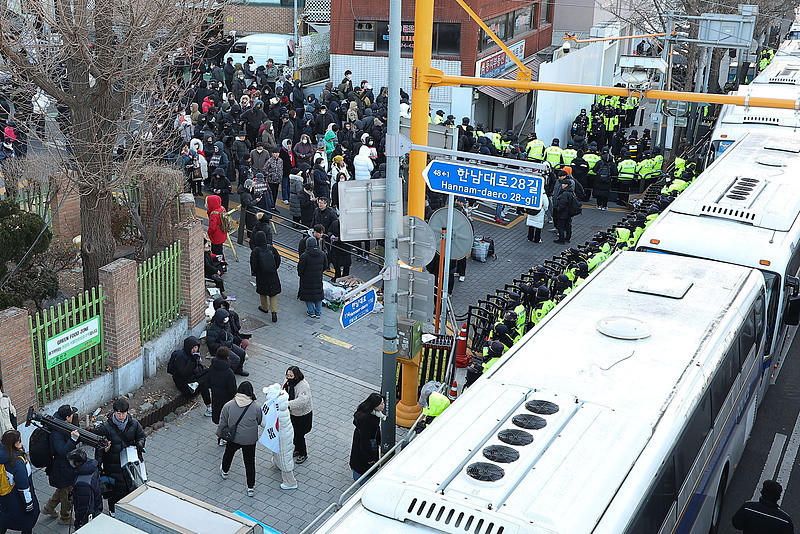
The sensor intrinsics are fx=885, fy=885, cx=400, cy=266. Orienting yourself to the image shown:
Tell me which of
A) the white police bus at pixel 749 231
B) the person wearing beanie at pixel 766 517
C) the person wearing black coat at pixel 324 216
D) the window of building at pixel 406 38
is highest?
the window of building at pixel 406 38

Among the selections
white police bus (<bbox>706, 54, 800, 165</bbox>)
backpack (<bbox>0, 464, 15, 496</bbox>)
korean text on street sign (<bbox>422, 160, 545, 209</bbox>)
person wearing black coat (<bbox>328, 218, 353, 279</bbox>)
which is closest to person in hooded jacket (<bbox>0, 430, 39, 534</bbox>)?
backpack (<bbox>0, 464, 15, 496</bbox>)

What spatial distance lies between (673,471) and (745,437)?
4.52m

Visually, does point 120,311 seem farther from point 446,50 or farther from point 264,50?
point 264,50

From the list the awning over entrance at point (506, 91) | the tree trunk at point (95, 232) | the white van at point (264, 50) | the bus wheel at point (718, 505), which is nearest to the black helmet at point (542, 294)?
the bus wheel at point (718, 505)

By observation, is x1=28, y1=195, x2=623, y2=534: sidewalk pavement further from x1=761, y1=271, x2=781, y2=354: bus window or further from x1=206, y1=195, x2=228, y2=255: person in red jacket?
x1=761, y1=271, x2=781, y2=354: bus window

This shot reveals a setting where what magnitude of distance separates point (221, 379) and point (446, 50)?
837 inches

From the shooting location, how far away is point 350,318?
995cm

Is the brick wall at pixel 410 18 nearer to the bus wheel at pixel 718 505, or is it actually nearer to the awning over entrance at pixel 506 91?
the awning over entrance at pixel 506 91

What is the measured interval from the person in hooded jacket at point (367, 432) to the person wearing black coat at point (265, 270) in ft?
17.9

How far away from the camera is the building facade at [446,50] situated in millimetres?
29984

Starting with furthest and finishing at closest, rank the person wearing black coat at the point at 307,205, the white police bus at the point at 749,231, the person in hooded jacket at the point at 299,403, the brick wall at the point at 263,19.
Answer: the brick wall at the point at 263,19
the person wearing black coat at the point at 307,205
the white police bus at the point at 749,231
the person in hooded jacket at the point at 299,403

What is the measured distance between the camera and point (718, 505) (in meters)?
10.4

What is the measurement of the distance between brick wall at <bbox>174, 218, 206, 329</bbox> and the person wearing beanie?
904 centimetres

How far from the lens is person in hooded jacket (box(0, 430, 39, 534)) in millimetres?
9148
